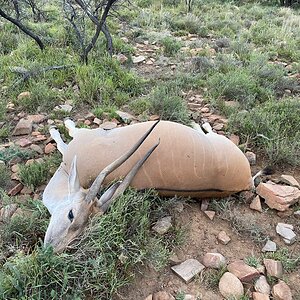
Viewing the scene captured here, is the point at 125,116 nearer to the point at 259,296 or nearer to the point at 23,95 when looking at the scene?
the point at 23,95

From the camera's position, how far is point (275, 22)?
11094 mm

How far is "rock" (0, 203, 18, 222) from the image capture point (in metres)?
3.05

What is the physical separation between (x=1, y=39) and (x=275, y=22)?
7.58 m

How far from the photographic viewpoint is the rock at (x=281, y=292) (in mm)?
2586

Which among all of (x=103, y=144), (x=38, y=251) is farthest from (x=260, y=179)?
(x=38, y=251)

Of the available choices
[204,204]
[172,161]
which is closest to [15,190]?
[172,161]

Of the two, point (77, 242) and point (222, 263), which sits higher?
point (77, 242)

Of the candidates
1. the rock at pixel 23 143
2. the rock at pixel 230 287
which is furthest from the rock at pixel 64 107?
the rock at pixel 230 287

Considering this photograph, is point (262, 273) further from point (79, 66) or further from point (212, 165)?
point (79, 66)

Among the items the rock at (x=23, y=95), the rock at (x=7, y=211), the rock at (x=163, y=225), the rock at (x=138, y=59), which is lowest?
the rock at (x=163, y=225)

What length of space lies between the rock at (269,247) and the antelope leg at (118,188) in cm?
112

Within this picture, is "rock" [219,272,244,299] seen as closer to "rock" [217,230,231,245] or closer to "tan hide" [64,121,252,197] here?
"rock" [217,230,231,245]

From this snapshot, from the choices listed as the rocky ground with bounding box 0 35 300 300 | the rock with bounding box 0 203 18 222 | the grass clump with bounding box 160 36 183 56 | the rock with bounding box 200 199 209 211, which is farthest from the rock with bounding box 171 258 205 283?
the grass clump with bounding box 160 36 183 56

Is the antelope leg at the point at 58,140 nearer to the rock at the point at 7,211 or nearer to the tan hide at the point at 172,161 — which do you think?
the tan hide at the point at 172,161
